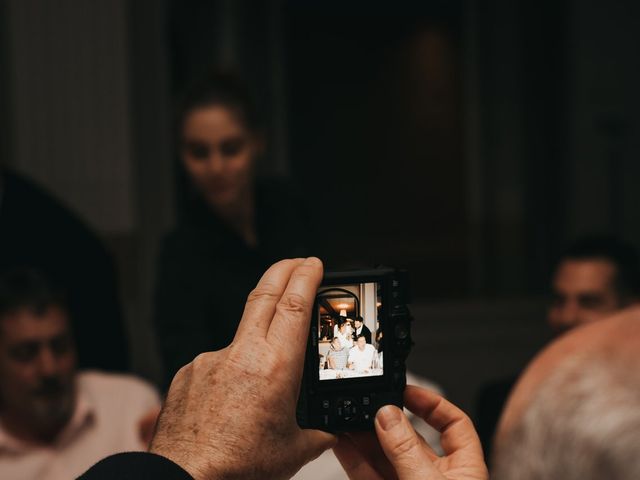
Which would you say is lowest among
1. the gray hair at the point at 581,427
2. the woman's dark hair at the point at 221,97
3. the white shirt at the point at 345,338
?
the white shirt at the point at 345,338

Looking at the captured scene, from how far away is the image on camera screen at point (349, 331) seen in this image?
0.77 metres

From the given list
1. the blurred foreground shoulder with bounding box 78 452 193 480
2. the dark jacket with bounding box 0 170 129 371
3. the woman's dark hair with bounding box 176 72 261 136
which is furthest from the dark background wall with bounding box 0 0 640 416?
the blurred foreground shoulder with bounding box 78 452 193 480

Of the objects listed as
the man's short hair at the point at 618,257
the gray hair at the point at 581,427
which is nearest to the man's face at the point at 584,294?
the man's short hair at the point at 618,257

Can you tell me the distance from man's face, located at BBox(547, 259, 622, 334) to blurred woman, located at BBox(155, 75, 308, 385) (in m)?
1.17

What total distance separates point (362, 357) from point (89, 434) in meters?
1.72

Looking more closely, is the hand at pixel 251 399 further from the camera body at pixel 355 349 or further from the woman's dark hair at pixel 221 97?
the woman's dark hair at pixel 221 97

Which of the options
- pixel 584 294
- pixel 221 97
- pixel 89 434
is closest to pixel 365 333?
pixel 221 97

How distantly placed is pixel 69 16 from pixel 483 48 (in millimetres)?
1982

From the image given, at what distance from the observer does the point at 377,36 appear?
381 cm

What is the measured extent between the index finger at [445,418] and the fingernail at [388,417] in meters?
0.05

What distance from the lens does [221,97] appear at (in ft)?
5.68

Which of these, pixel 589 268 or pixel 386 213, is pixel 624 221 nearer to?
pixel 386 213

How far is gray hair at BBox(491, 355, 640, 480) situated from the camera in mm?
406

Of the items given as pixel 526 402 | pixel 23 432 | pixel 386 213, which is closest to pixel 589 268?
pixel 386 213
